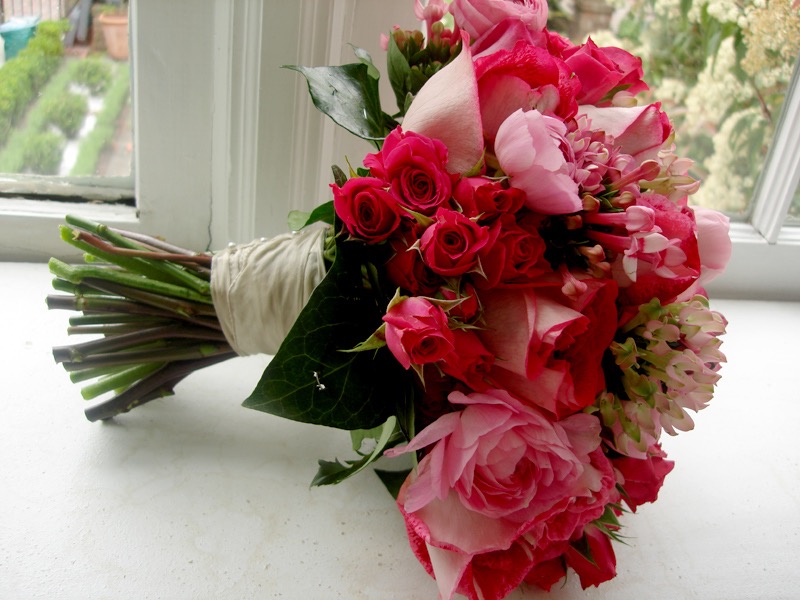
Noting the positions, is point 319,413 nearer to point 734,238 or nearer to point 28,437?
point 28,437

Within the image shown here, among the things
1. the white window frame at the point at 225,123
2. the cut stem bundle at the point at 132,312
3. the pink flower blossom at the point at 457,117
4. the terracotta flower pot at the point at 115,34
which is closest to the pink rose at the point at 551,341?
the pink flower blossom at the point at 457,117

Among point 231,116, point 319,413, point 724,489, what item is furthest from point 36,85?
point 724,489

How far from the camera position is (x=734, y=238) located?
1143 millimetres

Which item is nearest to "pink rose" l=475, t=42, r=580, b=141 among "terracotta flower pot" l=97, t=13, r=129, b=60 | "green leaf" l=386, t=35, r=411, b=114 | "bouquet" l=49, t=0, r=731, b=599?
"bouquet" l=49, t=0, r=731, b=599

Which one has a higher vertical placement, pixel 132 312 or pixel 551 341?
pixel 551 341

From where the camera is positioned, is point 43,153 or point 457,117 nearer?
point 457,117

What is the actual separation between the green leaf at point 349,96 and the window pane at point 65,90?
1.25 ft

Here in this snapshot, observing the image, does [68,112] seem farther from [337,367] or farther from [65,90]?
[337,367]

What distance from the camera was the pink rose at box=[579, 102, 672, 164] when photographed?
57cm

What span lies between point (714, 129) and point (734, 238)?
18 cm

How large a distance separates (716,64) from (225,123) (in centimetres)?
75

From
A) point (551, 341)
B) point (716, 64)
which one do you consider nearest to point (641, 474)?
point (551, 341)

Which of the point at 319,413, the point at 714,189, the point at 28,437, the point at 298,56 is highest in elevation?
the point at 298,56

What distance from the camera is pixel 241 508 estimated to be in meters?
0.67
